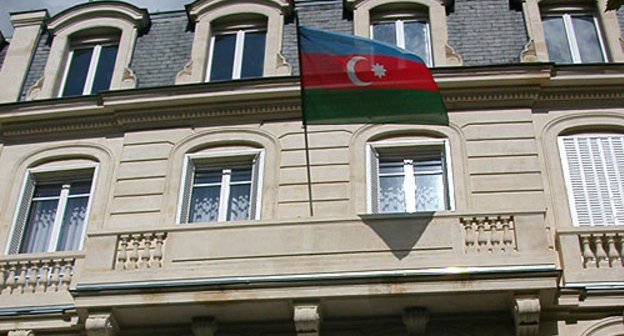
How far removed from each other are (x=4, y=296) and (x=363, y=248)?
268 inches

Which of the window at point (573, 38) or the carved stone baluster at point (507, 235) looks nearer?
the carved stone baluster at point (507, 235)

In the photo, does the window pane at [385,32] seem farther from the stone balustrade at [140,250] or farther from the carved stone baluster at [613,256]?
the stone balustrade at [140,250]

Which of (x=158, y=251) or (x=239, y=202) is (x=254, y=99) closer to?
(x=239, y=202)

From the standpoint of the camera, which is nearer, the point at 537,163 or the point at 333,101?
the point at 333,101

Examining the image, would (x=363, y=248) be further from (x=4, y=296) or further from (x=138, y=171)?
(x=4, y=296)

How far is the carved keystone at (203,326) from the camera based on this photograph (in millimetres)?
14578

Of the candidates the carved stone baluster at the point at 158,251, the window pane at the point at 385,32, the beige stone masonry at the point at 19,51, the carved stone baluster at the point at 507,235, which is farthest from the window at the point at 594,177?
the beige stone masonry at the point at 19,51

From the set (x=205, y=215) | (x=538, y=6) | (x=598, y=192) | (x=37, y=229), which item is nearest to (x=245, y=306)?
(x=205, y=215)

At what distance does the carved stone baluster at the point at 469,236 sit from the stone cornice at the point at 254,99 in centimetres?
371

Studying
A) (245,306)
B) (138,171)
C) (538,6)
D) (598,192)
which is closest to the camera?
(245,306)

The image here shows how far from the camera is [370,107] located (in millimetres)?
15273

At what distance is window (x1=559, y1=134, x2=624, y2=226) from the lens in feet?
53.1

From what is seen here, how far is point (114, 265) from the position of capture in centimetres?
1512

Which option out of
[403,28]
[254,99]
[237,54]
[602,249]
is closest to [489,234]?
[602,249]
